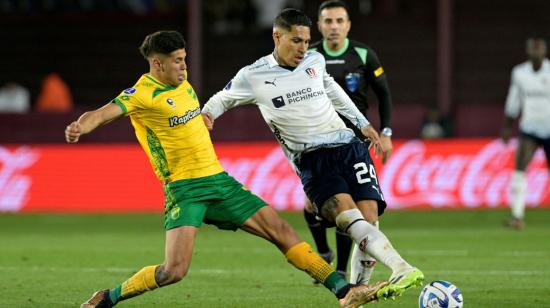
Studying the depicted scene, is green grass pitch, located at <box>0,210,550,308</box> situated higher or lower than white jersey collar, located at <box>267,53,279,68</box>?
lower

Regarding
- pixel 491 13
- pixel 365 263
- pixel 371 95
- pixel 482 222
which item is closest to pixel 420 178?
pixel 482 222

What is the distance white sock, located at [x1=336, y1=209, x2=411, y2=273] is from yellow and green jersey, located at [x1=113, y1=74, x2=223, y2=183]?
36.2 inches

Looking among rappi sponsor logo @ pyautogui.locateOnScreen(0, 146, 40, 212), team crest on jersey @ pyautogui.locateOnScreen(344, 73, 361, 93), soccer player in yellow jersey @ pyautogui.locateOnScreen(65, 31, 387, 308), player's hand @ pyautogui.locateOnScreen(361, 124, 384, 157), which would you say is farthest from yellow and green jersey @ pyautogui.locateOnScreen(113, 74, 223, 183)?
rappi sponsor logo @ pyautogui.locateOnScreen(0, 146, 40, 212)

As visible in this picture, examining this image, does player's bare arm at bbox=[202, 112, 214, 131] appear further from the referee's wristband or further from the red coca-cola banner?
the red coca-cola banner

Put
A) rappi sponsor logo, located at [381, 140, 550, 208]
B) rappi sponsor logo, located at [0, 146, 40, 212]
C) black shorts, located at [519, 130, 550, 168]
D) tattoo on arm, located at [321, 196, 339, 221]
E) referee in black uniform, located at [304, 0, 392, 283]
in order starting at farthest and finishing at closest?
rappi sponsor logo, located at [0, 146, 40, 212], rappi sponsor logo, located at [381, 140, 550, 208], black shorts, located at [519, 130, 550, 168], referee in black uniform, located at [304, 0, 392, 283], tattoo on arm, located at [321, 196, 339, 221]

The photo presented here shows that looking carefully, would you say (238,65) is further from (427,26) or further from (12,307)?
(12,307)

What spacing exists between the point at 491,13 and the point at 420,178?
6966 millimetres

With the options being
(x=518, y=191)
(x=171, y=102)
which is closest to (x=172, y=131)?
(x=171, y=102)

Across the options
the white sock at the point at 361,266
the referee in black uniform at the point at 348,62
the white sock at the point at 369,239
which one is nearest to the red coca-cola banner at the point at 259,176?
the referee in black uniform at the point at 348,62

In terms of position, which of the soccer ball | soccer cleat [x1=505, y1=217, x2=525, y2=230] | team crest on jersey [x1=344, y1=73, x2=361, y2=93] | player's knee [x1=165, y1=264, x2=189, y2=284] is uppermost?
team crest on jersey [x1=344, y1=73, x2=361, y2=93]

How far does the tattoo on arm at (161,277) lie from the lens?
7223 millimetres

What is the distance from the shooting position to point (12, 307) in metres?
8.17

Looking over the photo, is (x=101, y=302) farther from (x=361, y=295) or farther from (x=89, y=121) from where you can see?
(x=361, y=295)

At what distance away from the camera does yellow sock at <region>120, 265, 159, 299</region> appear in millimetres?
7273
